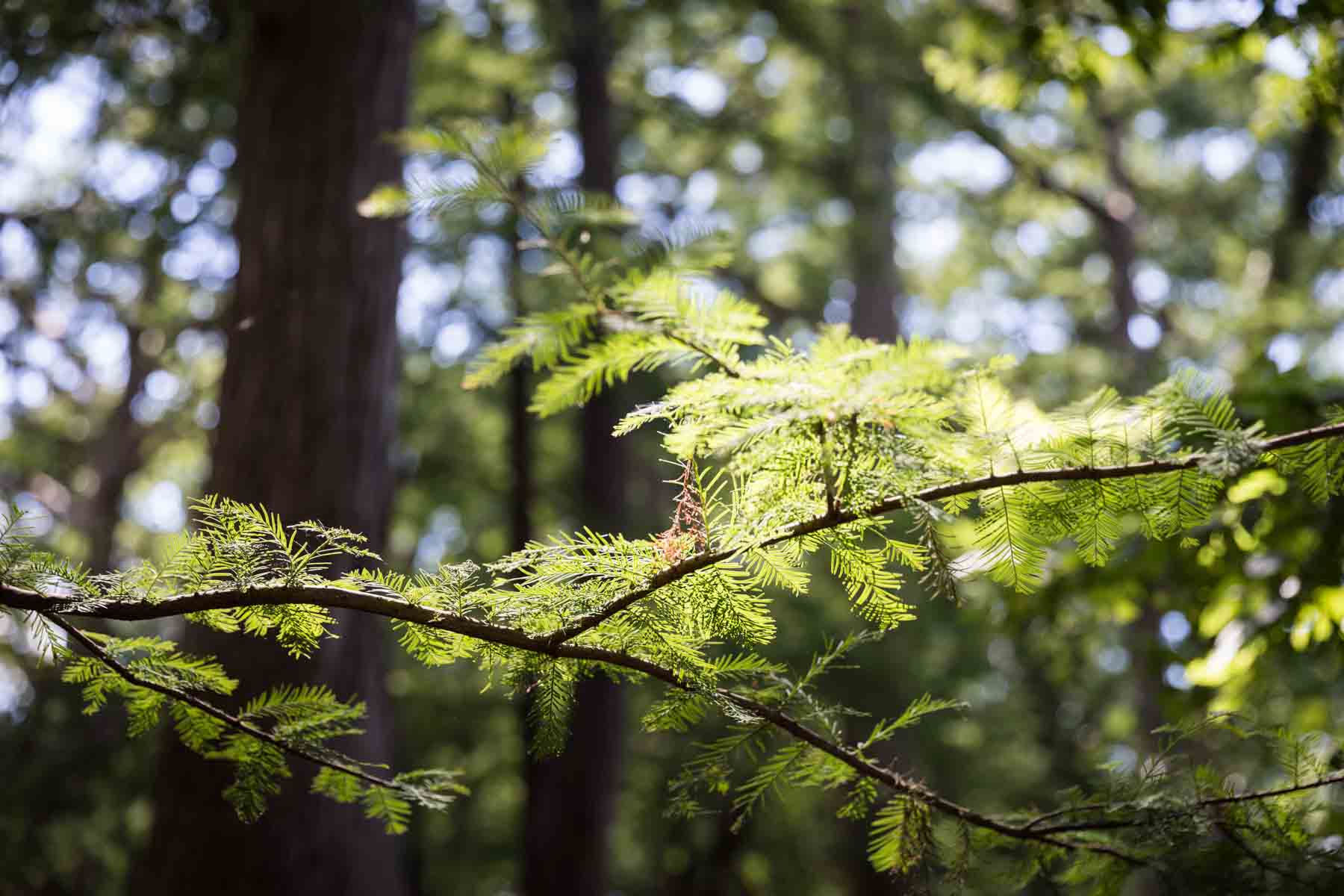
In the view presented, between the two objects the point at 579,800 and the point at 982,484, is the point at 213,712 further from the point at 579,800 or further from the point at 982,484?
the point at 579,800

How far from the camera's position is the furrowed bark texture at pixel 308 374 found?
3.45 metres

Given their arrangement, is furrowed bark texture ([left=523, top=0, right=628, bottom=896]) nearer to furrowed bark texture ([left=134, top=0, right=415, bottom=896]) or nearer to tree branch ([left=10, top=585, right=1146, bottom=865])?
furrowed bark texture ([left=134, top=0, right=415, bottom=896])

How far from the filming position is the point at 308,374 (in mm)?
3891

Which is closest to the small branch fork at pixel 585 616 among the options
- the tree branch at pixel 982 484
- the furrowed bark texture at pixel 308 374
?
the tree branch at pixel 982 484

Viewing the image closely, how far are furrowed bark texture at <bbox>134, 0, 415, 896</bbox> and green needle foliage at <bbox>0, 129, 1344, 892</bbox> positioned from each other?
6.16 ft

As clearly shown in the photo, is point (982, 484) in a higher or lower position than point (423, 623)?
higher

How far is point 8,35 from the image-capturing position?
5.19 meters

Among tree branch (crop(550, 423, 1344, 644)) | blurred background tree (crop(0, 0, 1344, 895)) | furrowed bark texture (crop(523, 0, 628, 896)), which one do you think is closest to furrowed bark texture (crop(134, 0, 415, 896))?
blurred background tree (crop(0, 0, 1344, 895))

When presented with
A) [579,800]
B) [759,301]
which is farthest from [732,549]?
[759,301]

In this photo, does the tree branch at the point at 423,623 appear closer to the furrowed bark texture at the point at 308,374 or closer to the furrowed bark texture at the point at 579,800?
the furrowed bark texture at the point at 308,374

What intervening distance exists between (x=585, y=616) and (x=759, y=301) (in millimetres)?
11112

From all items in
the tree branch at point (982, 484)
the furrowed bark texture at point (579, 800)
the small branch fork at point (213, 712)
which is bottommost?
the furrowed bark texture at point (579, 800)

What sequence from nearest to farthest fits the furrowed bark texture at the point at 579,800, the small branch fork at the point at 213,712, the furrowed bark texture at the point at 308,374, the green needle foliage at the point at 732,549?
the green needle foliage at the point at 732,549
the small branch fork at the point at 213,712
the furrowed bark texture at the point at 308,374
the furrowed bark texture at the point at 579,800

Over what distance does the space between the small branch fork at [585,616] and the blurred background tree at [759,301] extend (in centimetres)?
67
